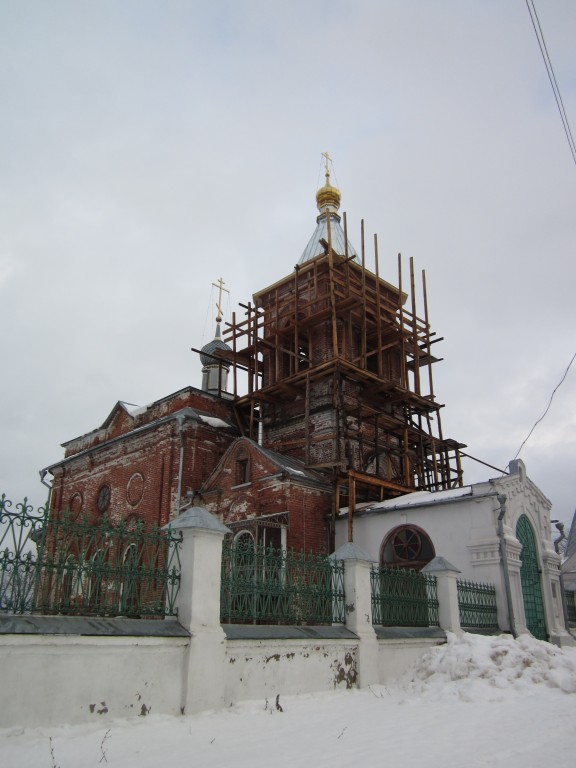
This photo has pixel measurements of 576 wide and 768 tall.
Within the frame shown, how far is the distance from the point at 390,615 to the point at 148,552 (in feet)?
15.9

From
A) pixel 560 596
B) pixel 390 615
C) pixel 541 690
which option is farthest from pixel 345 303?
pixel 541 690

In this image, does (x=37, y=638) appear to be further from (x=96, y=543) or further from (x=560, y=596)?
(x=560, y=596)

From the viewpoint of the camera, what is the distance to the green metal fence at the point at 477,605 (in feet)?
38.4

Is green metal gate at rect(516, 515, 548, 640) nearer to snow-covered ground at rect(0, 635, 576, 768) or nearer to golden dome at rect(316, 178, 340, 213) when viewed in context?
snow-covered ground at rect(0, 635, 576, 768)

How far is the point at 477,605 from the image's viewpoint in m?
12.1

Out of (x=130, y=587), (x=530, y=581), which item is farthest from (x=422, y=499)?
(x=130, y=587)

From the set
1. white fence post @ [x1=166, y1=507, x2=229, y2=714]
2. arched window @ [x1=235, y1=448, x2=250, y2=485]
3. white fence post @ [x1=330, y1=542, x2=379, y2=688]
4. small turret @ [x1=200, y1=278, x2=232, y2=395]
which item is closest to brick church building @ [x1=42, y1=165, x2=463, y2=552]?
arched window @ [x1=235, y1=448, x2=250, y2=485]

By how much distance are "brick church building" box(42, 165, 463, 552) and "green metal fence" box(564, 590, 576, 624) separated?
16.1 ft

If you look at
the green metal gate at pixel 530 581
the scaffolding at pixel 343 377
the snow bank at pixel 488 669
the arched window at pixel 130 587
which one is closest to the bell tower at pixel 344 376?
the scaffolding at pixel 343 377

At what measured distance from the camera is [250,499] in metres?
16.3

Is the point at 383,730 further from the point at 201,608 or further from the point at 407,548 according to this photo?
the point at 407,548

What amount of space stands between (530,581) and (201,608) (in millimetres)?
10127

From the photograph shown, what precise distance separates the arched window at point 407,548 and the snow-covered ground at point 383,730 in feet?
17.2

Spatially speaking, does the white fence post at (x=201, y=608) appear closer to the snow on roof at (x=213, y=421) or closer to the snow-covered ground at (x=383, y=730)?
the snow-covered ground at (x=383, y=730)
